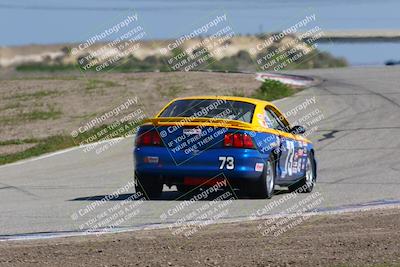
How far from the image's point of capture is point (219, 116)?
13.6 meters

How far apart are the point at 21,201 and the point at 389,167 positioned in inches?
273

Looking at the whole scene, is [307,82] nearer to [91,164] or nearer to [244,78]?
[244,78]

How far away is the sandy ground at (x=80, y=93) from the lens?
28812mm

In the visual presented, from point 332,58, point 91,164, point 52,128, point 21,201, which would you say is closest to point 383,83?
point 52,128

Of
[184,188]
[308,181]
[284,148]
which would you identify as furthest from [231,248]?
[308,181]

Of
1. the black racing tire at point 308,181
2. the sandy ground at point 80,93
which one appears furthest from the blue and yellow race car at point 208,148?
the sandy ground at point 80,93

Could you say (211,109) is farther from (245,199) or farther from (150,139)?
(245,199)

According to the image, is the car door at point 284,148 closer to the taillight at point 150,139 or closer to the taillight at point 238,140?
the taillight at point 238,140

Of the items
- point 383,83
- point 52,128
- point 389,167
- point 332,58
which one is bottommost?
point 332,58

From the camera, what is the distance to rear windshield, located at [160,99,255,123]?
13.7 m

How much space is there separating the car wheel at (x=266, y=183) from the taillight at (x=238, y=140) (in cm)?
41

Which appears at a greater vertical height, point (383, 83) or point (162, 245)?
point (162, 245)

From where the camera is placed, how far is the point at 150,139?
1360 cm

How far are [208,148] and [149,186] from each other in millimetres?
1053
